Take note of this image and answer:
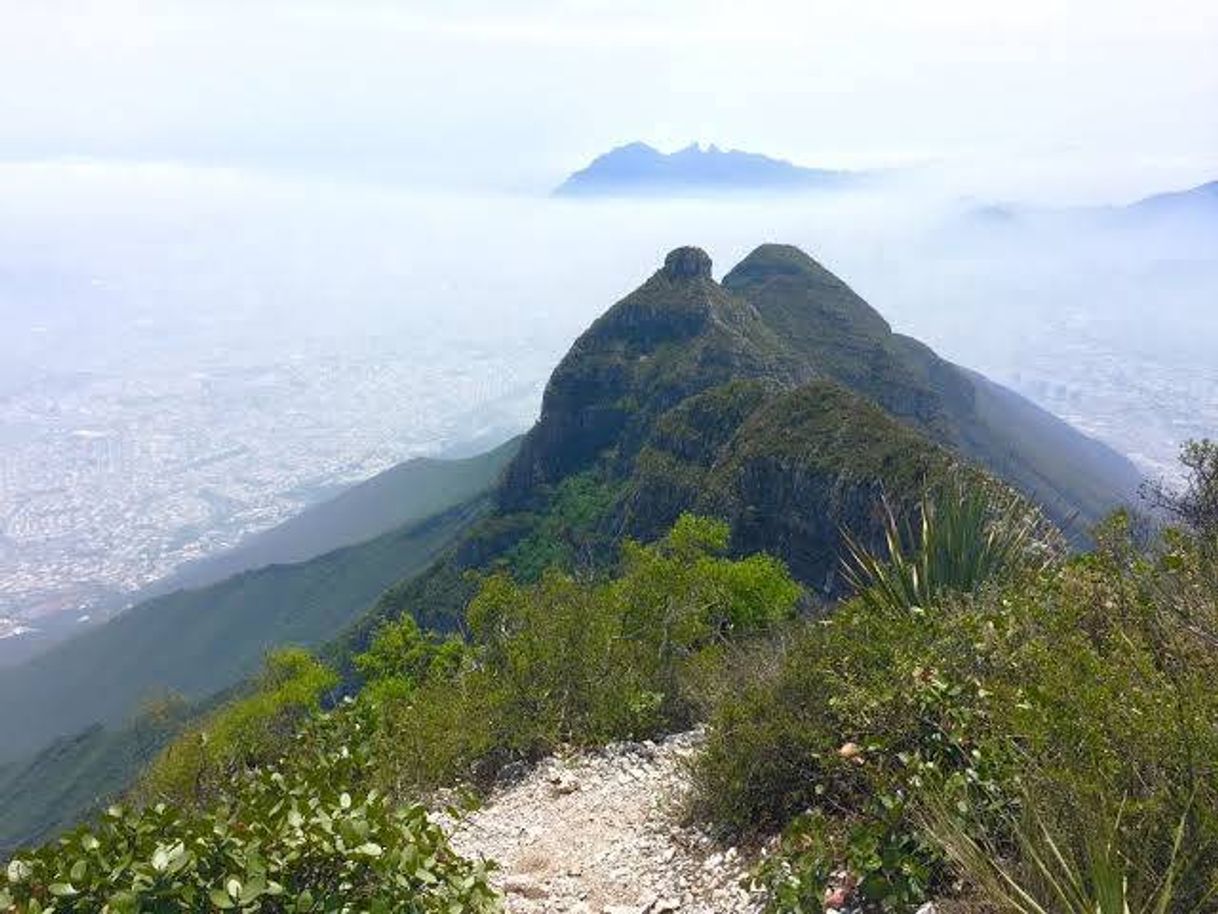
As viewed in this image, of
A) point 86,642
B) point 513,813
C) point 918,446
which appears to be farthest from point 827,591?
point 86,642

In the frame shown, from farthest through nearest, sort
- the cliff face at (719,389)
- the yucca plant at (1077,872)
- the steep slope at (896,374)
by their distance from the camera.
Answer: the steep slope at (896,374) → the cliff face at (719,389) → the yucca plant at (1077,872)

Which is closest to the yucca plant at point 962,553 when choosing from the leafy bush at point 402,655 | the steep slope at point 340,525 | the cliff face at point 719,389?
the leafy bush at point 402,655

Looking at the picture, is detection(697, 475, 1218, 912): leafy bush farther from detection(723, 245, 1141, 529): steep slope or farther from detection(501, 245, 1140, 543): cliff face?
detection(723, 245, 1141, 529): steep slope

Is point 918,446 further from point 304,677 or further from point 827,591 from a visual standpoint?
point 304,677

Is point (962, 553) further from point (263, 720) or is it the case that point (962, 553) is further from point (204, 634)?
point (204, 634)

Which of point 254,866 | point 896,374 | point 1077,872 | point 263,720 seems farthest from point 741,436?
point 254,866

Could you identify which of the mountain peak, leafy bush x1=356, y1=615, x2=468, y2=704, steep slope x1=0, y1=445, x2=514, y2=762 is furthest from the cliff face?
leafy bush x1=356, y1=615, x2=468, y2=704

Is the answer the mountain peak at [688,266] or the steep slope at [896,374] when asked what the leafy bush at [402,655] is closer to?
the steep slope at [896,374]
